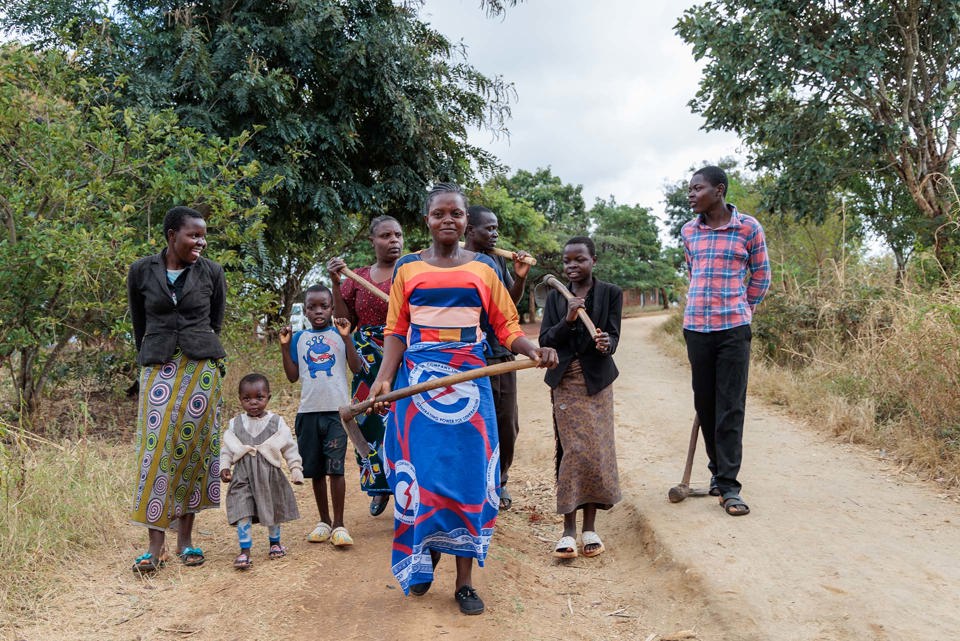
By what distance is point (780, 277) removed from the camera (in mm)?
11094

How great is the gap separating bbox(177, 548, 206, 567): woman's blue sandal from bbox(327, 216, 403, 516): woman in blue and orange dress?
3.51 feet

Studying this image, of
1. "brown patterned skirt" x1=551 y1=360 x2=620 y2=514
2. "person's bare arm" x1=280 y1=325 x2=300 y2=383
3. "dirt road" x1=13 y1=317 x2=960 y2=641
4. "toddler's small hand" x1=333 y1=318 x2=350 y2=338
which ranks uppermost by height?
"toddler's small hand" x1=333 y1=318 x2=350 y2=338

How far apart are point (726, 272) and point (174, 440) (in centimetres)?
342

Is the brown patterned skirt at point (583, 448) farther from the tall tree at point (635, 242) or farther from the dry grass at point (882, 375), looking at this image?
the tall tree at point (635, 242)

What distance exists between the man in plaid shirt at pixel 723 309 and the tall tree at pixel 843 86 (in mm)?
5730

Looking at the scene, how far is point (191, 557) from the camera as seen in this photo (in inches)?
163

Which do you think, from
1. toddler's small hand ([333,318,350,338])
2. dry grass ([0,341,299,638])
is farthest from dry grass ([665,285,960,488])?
dry grass ([0,341,299,638])

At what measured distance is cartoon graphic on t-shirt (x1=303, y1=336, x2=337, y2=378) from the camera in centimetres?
456

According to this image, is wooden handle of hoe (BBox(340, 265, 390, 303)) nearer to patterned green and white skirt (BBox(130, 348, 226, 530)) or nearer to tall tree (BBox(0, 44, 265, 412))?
patterned green and white skirt (BBox(130, 348, 226, 530))

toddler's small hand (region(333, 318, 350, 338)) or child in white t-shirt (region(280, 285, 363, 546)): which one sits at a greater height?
toddler's small hand (region(333, 318, 350, 338))

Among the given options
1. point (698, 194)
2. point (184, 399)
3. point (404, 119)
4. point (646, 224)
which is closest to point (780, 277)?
point (404, 119)

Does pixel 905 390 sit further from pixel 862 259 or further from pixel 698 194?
pixel 862 259

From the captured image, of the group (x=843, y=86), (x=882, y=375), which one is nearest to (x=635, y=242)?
(x=843, y=86)

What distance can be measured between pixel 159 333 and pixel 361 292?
1.21 m
